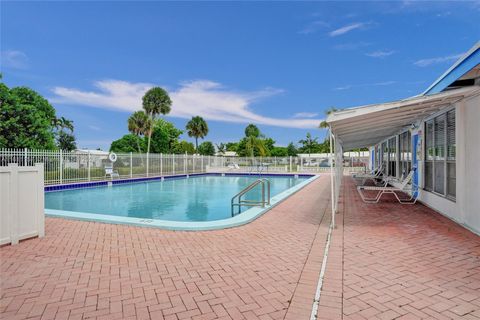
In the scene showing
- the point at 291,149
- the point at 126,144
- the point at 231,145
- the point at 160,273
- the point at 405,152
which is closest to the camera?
the point at 160,273

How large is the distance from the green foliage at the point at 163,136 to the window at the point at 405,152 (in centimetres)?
4031

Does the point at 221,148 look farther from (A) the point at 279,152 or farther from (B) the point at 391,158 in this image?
(B) the point at 391,158

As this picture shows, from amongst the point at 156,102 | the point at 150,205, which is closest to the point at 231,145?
the point at 156,102

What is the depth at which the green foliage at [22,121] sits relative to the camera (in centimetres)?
1998

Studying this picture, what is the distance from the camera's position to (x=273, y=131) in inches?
2643

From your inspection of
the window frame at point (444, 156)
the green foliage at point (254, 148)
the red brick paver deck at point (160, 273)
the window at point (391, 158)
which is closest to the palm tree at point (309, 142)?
the green foliage at point (254, 148)

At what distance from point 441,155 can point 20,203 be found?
29.6ft

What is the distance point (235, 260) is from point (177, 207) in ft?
22.7

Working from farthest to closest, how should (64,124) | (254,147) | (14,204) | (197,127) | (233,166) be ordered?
(254,147) → (197,127) → (64,124) → (233,166) → (14,204)

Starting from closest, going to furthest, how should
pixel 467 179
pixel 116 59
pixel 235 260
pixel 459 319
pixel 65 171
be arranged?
pixel 459 319 < pixel 235 260 < pixel 467 179 < pixel 65 171 < pixel 116 59

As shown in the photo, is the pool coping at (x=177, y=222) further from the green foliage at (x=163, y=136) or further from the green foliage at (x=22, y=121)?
the green foliage at (x=163, y=136)

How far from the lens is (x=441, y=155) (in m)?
7.02

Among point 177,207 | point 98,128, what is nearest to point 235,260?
point 177,207

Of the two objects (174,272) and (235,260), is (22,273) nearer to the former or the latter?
(174,272)
